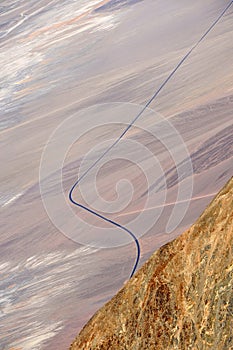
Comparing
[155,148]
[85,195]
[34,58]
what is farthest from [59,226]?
[34,58]

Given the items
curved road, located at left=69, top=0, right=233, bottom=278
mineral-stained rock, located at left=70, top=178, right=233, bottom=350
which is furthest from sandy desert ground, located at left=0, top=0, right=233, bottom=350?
mineral-stained rock, located at left=70, top=178, right=233, bottom=350

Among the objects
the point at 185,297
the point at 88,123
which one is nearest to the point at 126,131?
the point at 88,123

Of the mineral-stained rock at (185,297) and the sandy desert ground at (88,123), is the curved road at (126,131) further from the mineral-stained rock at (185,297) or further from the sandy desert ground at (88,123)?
the mineral-stained rock at (185,297)

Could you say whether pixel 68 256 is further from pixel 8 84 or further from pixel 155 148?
pixel 8 84

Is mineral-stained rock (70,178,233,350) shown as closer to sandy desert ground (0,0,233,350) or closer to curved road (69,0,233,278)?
sandy desert ground (0,0,233,350)

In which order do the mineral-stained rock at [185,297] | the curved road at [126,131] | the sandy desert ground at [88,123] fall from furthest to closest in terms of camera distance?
the curved road at [126,131], the sandy desert ground at [88,123], the mineral-stained rock at [185,297]

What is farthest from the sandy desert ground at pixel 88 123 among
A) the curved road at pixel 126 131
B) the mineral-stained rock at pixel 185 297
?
the mineral-stained rock at pixel 185 297
